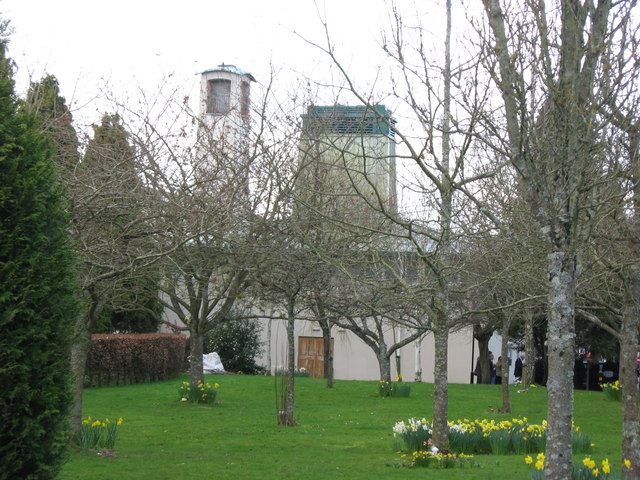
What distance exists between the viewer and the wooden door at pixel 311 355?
35906 mm

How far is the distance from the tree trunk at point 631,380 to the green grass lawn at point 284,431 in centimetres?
168

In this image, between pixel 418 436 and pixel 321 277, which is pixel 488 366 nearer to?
pixel 321 277

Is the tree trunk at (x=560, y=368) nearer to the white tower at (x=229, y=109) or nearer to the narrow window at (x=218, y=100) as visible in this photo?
the white tower at (x=229, y=109)

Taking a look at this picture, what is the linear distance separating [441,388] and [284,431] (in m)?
4.91

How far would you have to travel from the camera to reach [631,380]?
8.36 m

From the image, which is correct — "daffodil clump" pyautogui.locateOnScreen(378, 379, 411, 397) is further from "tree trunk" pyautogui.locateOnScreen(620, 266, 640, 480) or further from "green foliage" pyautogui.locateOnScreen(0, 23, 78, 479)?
"green foliage" pyautogui.locateOnScreen(0, 23, 78, 479)

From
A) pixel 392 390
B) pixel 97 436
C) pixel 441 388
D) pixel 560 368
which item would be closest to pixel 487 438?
pixel 441 388

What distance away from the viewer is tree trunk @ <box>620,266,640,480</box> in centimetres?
772

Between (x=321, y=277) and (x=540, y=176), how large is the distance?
9.83 meters

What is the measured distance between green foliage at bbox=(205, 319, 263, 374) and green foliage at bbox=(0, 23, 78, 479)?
25.9m

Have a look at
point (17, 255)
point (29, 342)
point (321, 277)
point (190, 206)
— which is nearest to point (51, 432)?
point (29, 342)

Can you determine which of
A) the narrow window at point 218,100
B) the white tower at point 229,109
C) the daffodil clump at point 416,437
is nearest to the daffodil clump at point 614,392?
the daffodil clump at point 416,437

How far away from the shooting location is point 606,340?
28562mm

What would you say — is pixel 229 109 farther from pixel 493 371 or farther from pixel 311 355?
pixel 493 371
